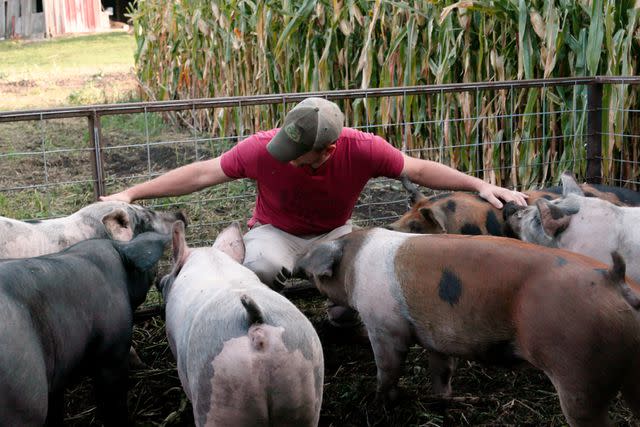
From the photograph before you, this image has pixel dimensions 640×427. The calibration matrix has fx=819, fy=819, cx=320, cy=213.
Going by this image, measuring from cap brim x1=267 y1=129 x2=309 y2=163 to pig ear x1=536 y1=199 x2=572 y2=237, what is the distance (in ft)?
3.90

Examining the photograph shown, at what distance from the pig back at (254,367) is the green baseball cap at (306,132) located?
48.4 inches

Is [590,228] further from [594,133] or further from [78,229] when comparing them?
[78,229]

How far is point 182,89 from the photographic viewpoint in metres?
12.8

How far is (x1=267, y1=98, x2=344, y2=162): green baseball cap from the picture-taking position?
3939 millimetres

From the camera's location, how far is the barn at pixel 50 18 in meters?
30.2

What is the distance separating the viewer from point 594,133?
5.94 meters

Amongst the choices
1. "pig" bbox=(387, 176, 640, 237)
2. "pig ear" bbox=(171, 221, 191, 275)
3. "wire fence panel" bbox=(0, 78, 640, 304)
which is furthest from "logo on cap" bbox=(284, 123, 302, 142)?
"wire fence panel" bbox=(0, 78, 640, 304)

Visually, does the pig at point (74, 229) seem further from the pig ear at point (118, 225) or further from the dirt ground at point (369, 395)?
the dirt ground at point (369, 395)

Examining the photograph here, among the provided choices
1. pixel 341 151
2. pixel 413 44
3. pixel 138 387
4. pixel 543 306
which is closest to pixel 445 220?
pixel 341 151

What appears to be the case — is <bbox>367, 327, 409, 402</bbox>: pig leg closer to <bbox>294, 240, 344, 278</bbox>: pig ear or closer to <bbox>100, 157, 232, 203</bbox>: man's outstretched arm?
<bbox>294, 240, 344, 278</bbox>: pig ear

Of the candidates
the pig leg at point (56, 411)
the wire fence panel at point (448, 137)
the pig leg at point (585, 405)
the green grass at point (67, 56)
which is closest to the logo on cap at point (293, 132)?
the wire fence panel at point (448, 137)

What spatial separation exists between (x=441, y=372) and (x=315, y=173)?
1.22 meters

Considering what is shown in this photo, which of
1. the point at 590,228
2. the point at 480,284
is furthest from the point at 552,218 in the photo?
the point at 480,284

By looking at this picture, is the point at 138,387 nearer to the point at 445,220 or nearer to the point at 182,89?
the point at 445,220
